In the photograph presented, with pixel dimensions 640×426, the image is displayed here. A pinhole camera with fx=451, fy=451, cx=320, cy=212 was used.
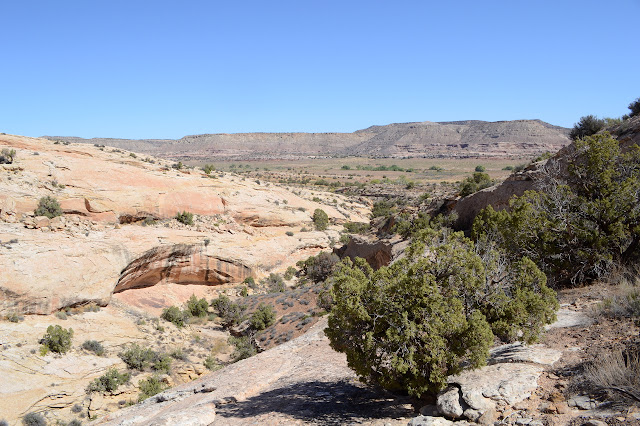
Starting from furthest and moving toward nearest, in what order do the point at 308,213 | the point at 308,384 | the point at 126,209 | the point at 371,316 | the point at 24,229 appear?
the point at 308,213 → the point at 126,209 → the point at 24,229 → the point at 308,384 → the point at 371,316

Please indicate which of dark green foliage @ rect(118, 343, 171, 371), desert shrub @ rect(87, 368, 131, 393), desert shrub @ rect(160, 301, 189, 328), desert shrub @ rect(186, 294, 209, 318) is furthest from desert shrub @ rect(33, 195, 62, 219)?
desert shrub @ rect(87, 368, 131, 393)

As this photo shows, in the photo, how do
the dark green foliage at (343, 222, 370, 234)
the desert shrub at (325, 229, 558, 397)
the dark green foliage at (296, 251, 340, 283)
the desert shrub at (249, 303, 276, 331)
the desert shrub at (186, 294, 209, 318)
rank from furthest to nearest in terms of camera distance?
the dark green foliage at (343, 222, 370, 234), the dark green foliage at (296, 251, 340, 283), the desert shrub at (186, 294, 209, 318), the desert shrub at (249, 303, 276, 331), the desert shrub at (325, 229, 558, 397)

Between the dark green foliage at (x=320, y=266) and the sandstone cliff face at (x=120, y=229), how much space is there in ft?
7.55

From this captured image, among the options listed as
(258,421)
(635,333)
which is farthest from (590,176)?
(258,421)

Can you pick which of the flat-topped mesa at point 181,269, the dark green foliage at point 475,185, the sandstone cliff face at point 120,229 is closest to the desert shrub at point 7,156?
the sandstone cliff face at point 120,229

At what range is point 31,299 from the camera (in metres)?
16.3

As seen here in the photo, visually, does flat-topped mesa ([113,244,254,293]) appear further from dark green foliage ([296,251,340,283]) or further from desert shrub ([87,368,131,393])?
desert shrub ([87,368,131,393])

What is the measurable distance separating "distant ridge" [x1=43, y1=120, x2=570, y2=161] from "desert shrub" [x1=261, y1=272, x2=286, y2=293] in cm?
11684

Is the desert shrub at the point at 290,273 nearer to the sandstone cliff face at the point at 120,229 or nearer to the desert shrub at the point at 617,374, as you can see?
the sandstone cliff face at the point at 120,229

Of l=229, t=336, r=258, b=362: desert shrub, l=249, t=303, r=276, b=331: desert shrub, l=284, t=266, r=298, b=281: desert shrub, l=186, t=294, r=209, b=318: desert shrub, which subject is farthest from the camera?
l=284, t=266, r=298, b=281: desert shrub

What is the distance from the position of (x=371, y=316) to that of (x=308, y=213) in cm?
2728

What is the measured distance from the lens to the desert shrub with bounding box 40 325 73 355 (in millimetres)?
15055

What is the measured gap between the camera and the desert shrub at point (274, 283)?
25666 mm

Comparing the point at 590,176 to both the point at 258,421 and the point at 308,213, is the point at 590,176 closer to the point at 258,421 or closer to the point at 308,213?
the point at 258,421
